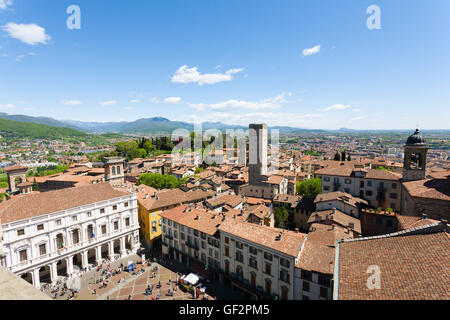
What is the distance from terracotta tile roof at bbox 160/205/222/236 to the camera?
36.3 meters

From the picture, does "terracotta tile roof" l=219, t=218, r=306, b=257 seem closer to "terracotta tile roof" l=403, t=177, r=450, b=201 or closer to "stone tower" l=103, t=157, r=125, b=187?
"terracotta tile roof" l=403, t=177, r=450, b=201

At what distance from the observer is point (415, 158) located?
4288cm

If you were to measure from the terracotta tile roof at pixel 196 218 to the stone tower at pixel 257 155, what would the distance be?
30216 millimetres

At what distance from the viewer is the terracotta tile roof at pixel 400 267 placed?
11.7 m

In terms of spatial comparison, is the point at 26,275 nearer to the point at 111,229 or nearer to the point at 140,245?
the point at 111,229

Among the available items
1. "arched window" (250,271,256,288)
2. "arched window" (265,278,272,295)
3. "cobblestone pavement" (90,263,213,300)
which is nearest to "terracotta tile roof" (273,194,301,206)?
"arched window" (250,271,256,288)

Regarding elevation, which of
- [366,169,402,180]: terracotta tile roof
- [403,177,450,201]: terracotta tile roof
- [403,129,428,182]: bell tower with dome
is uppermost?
[403,129,428,182]: bell tower with dome

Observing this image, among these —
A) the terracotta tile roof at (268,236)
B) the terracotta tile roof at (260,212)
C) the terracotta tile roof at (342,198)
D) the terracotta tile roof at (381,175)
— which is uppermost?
the terracotta tile roof at (381,175)

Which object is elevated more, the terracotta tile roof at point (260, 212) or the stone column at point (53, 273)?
the terracotta tile roof at point (260, 212)

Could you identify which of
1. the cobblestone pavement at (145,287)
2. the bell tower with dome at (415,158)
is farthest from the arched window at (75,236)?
the bell tower with dome at (415,158)

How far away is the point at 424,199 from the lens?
102ft

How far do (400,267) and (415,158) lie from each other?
38575 mm

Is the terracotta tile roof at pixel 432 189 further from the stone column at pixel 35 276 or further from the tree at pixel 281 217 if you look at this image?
the stone column at pixel 35 276

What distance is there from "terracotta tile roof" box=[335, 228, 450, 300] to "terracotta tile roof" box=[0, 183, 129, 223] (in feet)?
122
